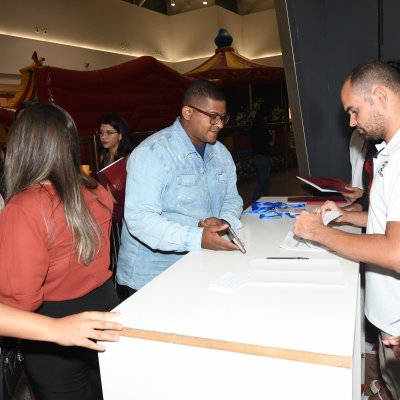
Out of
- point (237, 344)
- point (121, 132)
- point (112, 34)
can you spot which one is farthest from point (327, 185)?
point (112, 34)

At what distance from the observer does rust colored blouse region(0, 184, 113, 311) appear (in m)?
1.19

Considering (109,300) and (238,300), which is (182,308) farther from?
(109,300)

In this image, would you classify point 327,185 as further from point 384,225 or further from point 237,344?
point 237,344

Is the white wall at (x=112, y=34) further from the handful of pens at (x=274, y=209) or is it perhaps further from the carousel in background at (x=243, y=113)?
the handful of pens at (x=274, y=209)

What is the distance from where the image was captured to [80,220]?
1.35m

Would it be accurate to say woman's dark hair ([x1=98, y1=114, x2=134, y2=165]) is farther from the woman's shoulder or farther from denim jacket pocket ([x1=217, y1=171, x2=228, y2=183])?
the woman's shoulder

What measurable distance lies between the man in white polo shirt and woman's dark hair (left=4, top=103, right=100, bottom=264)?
0.83 m

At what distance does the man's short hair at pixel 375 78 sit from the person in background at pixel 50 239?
1.04 metres

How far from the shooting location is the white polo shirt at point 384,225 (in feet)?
4.49

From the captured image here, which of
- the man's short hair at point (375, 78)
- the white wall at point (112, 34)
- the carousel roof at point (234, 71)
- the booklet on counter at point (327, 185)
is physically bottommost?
the booklet on counter at point (327, 185)

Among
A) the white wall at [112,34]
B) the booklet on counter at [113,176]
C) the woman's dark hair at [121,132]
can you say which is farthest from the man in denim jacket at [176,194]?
the white wall at [112,34]

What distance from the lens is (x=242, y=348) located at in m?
1.06

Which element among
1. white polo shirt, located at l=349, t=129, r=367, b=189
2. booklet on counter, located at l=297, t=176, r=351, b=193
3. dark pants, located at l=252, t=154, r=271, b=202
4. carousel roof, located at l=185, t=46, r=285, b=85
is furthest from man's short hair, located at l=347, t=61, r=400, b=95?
carousel roof, located at l=185, t=46, r=285, b=85

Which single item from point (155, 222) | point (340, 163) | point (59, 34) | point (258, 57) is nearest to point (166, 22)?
point (258, 57)
